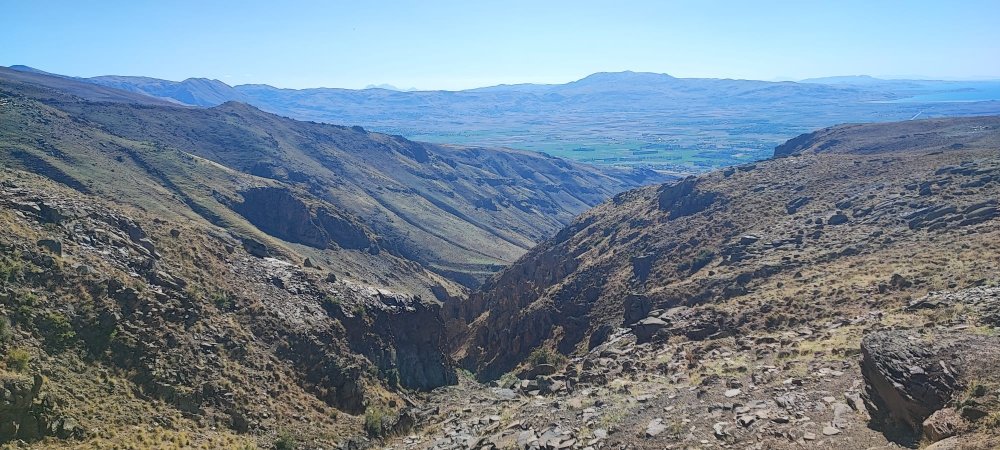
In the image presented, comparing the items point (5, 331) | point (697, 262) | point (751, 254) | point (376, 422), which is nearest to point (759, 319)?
point (751, 254)

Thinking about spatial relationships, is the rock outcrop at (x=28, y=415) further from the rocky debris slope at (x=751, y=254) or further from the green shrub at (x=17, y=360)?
the rocky debris slope at (x=751, y=254)

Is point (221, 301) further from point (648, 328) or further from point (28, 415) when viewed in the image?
point (648, 328)

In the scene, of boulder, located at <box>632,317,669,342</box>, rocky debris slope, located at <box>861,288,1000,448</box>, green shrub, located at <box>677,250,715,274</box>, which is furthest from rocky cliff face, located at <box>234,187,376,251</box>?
rocky debris slope, located at <box>861,288,1000,448</box>

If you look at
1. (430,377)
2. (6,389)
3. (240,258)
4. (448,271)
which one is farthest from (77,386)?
(448,271)

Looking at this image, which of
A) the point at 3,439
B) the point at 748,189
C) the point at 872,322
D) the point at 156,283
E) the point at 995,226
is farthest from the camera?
the point at 748,189

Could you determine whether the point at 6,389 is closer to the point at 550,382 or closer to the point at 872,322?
the point at 550,382

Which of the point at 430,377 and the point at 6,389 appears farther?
the point at 430,377

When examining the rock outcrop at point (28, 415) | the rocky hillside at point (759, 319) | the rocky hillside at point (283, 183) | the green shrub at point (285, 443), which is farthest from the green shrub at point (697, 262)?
the rocky hillside at point (283, 183)
